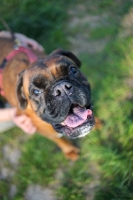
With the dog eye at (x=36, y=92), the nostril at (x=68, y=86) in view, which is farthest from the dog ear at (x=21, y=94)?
the nostril at (x=68, y=86)

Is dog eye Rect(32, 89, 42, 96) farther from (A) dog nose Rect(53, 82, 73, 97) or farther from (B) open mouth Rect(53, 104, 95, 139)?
(B) open mouth Rect(53, 104, 95, 139)

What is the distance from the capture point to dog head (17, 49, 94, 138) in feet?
8.96

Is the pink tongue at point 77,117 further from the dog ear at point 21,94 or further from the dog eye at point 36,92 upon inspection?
the dog ear at point 21,94

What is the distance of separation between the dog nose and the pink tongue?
28 cm

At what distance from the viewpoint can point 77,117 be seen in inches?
114

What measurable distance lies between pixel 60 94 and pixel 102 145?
118 centimetres

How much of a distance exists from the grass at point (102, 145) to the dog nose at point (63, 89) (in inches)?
39.1

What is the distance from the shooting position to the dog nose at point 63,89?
106 inches

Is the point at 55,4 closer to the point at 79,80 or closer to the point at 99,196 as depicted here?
the point at 79,80

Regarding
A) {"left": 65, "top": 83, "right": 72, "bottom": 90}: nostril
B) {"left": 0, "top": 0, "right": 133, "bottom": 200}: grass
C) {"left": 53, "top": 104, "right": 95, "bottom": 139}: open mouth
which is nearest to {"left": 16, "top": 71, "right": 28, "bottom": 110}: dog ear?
{"left": 53, "top": 104, "right": 95, "bottom": 139}: open mouth

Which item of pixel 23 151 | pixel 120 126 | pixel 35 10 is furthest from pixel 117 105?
pixel 35 10

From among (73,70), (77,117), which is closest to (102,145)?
(77,117)

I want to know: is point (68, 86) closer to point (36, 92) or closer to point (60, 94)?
point (60, 94)

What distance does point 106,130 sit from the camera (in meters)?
3.77
